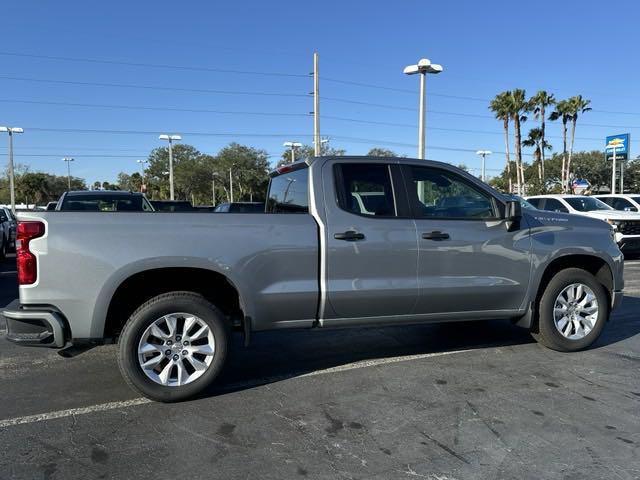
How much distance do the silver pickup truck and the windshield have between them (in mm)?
10572

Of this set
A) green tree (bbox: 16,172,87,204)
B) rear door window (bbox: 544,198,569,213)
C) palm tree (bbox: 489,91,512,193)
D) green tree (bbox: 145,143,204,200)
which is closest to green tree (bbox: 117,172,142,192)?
green tree (bbox: 145,143,204,200)

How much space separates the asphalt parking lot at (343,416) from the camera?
3.15 m

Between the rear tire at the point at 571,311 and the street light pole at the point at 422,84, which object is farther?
the street light pole at the point at 422,84

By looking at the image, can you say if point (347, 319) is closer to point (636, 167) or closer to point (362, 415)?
point (362, 415)

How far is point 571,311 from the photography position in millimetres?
5348

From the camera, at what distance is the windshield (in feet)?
49.6

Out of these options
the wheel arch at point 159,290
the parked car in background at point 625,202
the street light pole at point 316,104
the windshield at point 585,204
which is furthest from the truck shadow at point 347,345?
the street light pole at point 316,104

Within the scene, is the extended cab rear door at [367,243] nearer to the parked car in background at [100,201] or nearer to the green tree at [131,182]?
the parked car in background at [100,201]

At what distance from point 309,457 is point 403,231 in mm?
2110

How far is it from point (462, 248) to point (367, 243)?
94cm

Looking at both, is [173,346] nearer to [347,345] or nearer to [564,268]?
[347,345]

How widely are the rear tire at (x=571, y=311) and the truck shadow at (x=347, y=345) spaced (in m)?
0.42

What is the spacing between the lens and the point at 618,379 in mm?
4648

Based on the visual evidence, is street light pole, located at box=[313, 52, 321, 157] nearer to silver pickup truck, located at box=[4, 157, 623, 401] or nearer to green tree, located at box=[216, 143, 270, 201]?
silver pickup truck, located at box=[4, 157, 623, 401]
